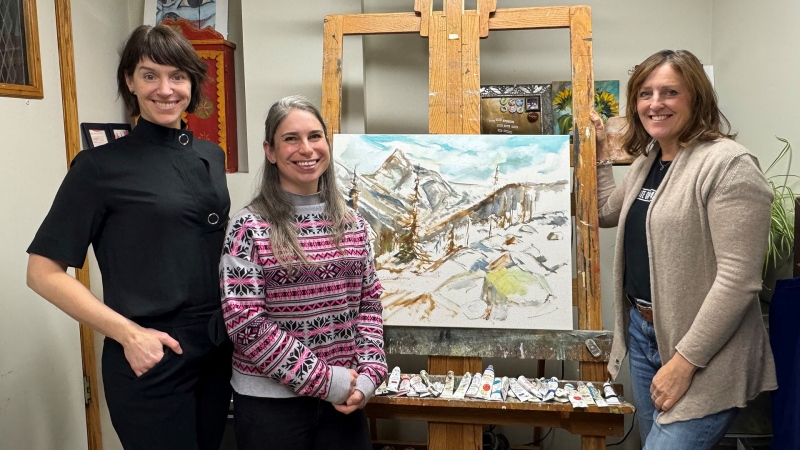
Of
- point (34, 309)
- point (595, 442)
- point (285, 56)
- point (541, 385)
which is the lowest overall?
point (595, 442)

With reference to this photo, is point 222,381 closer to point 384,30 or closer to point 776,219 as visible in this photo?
point 384,30

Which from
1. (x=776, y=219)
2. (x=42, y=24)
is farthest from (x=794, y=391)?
(x=42, y=24)

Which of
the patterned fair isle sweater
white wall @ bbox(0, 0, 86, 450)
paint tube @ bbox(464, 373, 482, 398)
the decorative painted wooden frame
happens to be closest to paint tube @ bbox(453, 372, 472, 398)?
paint tube @ bbox(464, 373, 482, 398)

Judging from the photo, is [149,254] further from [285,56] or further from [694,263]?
[285,56]

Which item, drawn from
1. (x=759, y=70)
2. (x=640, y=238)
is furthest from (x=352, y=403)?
(x=759, y=70)

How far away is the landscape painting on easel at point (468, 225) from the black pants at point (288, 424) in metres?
0.64

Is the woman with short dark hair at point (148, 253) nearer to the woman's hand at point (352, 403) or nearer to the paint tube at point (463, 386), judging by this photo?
the woman's hand at point (352, 403)

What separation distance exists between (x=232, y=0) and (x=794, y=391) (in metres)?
2.55

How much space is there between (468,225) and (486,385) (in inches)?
20.8

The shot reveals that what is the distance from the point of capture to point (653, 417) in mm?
1688

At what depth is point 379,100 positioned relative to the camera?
8.85 feet

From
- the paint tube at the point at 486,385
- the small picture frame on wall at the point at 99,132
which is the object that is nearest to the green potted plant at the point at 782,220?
the paint tube at the point at 486,385

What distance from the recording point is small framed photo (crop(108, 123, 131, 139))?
8.28ft

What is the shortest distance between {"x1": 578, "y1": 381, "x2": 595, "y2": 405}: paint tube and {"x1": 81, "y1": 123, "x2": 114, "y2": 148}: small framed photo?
1937 millimetres
